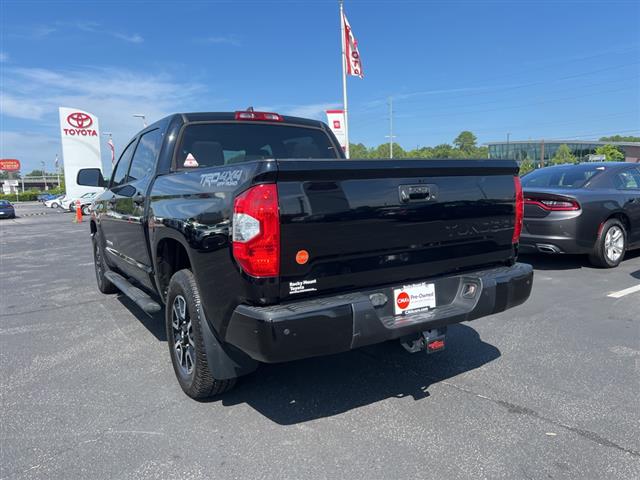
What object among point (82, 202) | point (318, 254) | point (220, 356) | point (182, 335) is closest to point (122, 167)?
point (182, 335)

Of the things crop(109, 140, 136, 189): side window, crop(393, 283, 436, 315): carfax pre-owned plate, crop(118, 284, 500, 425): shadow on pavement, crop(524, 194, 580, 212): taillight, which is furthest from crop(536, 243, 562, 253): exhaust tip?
crop(109, 140, 136, 189): side window

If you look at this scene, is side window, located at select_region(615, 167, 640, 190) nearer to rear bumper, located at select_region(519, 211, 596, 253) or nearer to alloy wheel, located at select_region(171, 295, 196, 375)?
rear bumper, located at select_region(519, 211, 596, 253)

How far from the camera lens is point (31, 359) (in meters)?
4.14

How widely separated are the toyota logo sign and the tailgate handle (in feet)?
121

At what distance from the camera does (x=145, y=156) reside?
176 inches

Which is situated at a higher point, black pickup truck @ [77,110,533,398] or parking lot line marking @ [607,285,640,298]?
black pickup truck @ [77,110,533,398]

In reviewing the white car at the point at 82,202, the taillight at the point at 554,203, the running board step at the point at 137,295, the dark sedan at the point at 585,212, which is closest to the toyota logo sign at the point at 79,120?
the white car at the point at 82,202

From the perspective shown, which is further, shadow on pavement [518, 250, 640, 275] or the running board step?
shadow on pavement [518, 250, 640, 275]

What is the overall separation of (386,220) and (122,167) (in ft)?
12.4

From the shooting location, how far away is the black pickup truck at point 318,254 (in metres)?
2.41

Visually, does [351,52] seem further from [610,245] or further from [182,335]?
[182,335]

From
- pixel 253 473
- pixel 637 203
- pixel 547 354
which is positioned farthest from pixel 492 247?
pixel 637 203

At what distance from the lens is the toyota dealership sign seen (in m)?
33.6

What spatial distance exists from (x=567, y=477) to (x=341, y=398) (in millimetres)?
1386
